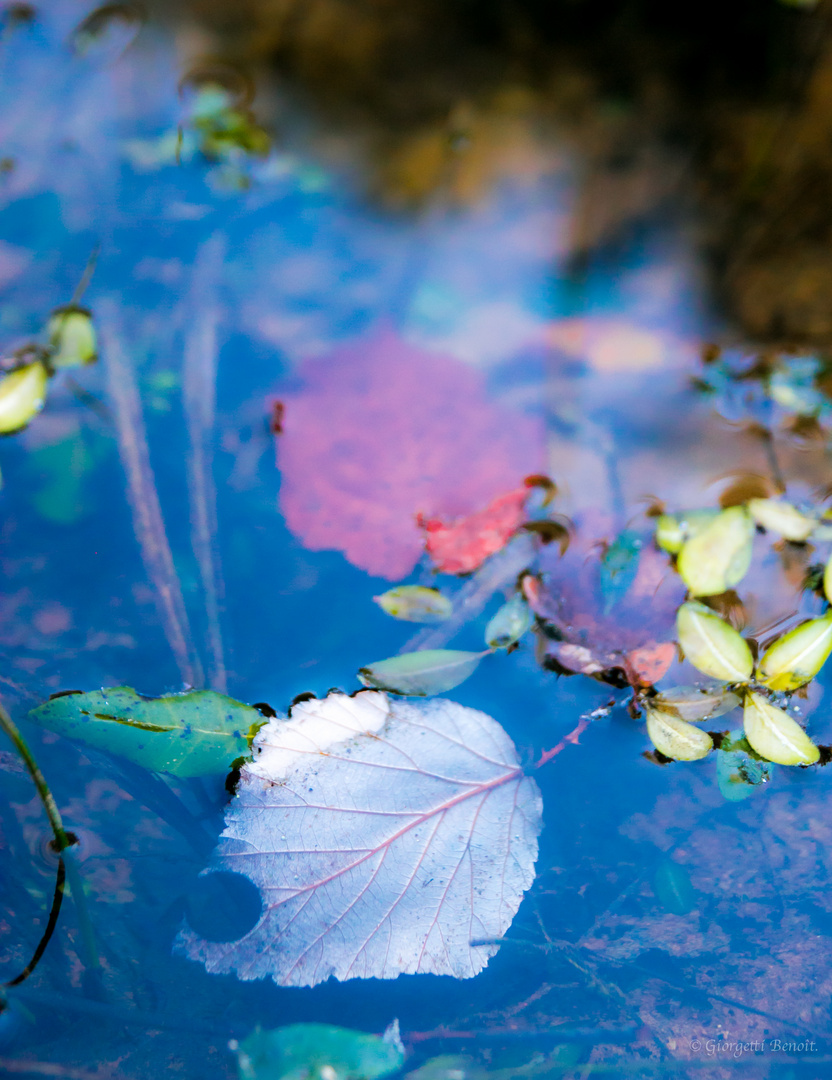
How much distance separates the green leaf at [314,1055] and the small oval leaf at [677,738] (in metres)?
0.74

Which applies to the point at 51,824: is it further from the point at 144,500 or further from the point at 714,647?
the point at 714,647

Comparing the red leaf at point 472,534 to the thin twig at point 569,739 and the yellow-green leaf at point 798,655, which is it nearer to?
the thin twig at point 569,739

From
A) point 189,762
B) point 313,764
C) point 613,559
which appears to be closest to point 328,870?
point 313,764

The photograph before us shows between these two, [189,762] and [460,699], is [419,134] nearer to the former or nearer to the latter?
[460,699]

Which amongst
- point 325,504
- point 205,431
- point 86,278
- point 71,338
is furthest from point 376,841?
point 86,278

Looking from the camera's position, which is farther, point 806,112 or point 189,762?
point 806,112

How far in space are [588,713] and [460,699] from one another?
0.27 meters

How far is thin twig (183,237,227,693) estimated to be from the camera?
1329 millimetres

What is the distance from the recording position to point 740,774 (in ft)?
3.94

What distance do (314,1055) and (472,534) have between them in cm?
100

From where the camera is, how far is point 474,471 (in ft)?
4.73

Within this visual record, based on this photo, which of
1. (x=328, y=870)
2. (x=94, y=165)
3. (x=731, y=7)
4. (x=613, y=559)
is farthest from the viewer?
(x=731, y=7)

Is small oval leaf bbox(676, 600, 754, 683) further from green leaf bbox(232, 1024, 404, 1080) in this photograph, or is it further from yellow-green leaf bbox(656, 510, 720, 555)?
green leaf bbox(232, 1024, 404, 1080)

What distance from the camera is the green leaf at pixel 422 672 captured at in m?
1.23
